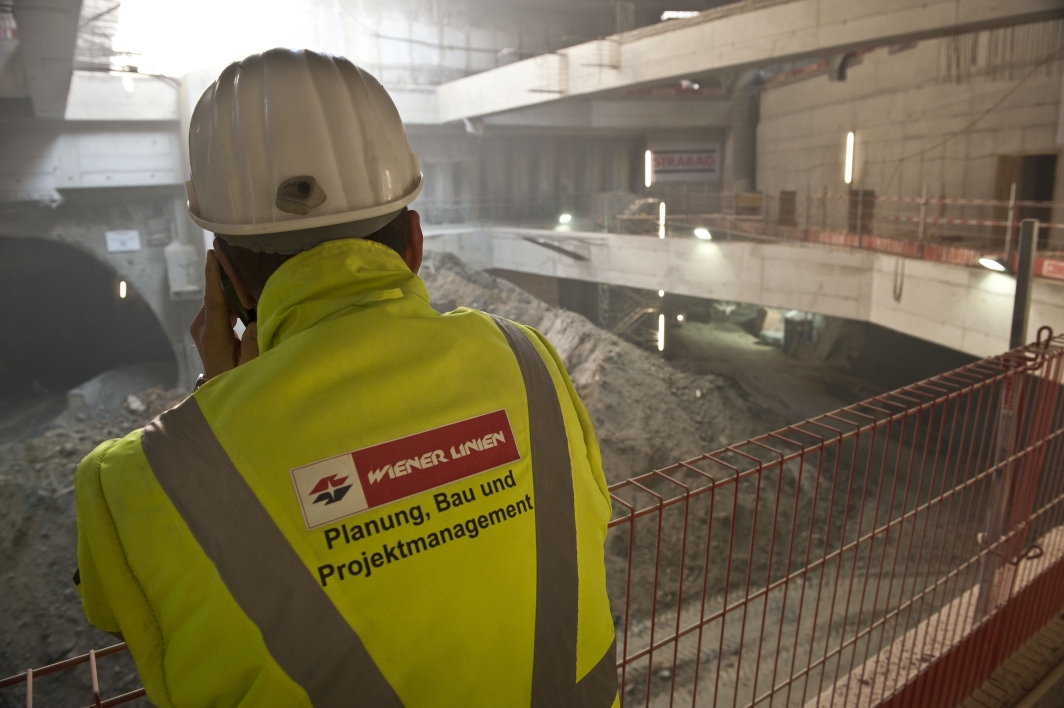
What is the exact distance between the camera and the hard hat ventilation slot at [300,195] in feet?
4.14

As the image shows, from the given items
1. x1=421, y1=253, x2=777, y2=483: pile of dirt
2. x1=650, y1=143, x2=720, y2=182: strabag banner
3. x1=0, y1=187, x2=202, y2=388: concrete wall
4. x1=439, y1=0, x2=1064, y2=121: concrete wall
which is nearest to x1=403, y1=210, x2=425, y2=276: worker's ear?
x1=421, y1=253, x2=777, y2=483: pile of dirt

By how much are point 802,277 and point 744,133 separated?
10037 mm

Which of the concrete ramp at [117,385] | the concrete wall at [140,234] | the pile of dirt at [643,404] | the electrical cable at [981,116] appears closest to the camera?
the pile of dirt at [643,404]

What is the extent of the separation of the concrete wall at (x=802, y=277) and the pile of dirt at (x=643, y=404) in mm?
2003

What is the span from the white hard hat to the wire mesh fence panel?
1.04 meters

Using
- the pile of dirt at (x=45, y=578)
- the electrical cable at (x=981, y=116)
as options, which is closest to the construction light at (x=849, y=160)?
the electrical cable at (x=981, y=116)

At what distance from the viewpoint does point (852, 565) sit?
4.39m

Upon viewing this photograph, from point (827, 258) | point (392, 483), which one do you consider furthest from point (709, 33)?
point (392, 483)

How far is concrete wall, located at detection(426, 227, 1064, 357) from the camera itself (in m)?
8.52

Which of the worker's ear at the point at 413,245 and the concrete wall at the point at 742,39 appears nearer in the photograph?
the worker's ear at the point at 413,245

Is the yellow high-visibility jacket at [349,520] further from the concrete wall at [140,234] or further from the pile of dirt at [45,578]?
the concrete wall at [140,234]

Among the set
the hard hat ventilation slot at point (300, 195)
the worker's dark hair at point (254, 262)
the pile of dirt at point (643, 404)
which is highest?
the hard hat ventilation slot at point (300, 195)

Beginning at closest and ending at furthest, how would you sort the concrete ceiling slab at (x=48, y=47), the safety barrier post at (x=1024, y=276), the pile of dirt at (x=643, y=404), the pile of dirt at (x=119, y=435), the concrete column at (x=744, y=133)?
the safety barrier post at (x=1024, y=276) → the pile of dirt at (x=119, y=435) → the concrete ceiling slab at (x=48, y=47) → the pile of dirt at (x=643, y=404) → the concrete column at (x=744, y=133)

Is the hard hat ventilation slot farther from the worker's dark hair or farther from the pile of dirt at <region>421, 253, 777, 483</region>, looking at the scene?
the pile of dirt at <region>421, 253, 777, 483</region>
